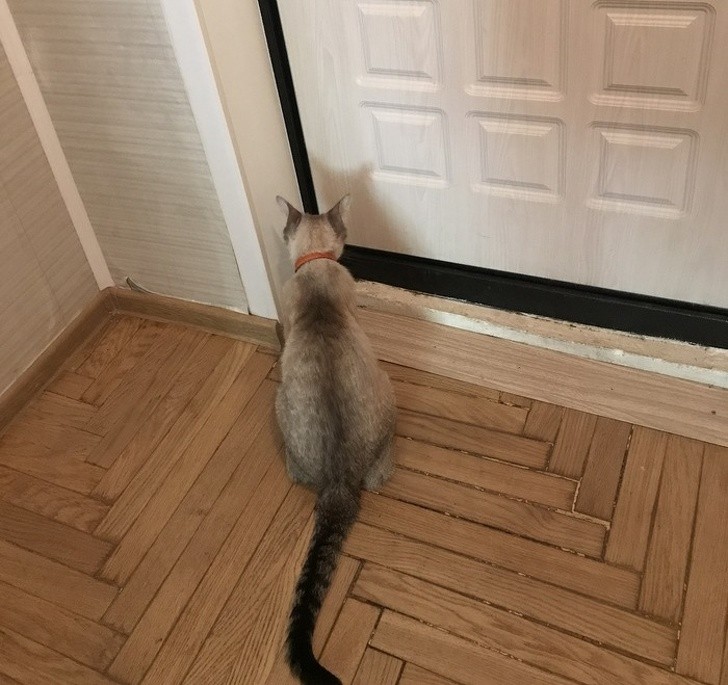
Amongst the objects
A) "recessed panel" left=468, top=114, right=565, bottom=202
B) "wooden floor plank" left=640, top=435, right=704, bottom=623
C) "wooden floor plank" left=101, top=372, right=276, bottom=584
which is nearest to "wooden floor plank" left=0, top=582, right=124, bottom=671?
"wooden floor plank" left=101, top=372, right=276, bottom=584

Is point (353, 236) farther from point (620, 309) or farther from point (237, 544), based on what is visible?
point (237, 544)

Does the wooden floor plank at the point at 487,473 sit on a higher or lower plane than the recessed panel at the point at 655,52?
lower

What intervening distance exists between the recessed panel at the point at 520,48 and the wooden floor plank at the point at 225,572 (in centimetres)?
97

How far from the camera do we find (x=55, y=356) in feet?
6.27

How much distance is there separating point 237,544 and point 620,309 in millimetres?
1019

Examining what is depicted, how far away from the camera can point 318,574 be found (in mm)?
1328

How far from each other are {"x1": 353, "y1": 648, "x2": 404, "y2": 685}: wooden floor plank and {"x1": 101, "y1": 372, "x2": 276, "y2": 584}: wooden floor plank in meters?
0.53

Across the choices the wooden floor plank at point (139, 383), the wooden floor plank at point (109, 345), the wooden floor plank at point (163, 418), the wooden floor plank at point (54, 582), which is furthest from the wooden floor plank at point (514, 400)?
the wooden floor plank at point (109, 345)

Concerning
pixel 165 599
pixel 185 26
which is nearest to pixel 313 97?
A: pixel 185 26

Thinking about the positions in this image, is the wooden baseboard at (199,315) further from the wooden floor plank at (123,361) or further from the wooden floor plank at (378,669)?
the wooden floor plank at (378,669)

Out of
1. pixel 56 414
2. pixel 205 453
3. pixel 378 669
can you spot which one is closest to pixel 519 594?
pixel 378 669

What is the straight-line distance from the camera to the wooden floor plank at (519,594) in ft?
4.12

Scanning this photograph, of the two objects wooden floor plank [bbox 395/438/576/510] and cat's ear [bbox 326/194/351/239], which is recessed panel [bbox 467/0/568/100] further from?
wooden floor plank [bbox 395/438/576/510]

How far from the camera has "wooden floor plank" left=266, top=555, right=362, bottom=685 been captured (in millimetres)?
1274
